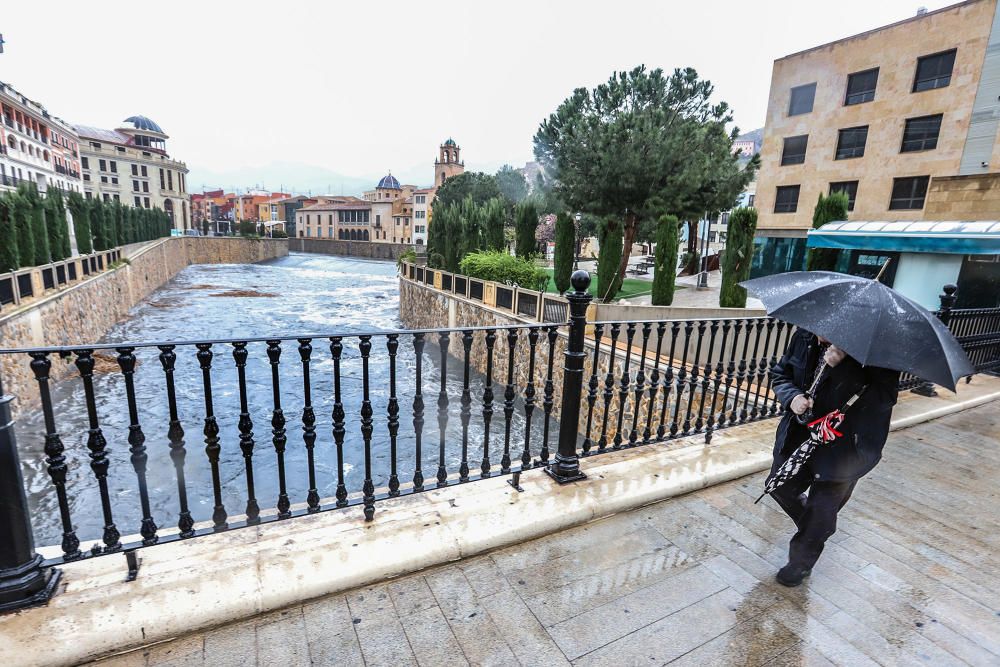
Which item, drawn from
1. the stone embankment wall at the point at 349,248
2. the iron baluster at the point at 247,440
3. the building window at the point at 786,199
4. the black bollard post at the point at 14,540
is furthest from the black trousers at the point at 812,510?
the stone embankment wall at the point at 349,248

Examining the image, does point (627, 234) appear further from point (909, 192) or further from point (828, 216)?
point (909, 192)

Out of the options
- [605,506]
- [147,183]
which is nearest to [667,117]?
[605,506]

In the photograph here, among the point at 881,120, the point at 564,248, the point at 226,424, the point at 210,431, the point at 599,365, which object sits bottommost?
the point at 226,424

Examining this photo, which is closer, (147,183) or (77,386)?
(77,386)

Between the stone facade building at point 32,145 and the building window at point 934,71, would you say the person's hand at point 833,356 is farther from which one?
the stone facade building at point 32,145

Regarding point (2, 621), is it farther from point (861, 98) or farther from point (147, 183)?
point (147, 183)

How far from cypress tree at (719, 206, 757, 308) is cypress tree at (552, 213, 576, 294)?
651cm

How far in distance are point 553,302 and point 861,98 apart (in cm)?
2033

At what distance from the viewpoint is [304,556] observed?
2.38 m

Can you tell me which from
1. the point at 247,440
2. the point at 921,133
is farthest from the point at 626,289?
the point at 247,440

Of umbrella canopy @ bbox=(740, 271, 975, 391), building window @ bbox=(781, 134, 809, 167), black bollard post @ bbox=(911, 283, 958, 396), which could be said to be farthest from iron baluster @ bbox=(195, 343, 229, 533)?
building window @ bbox=(781, 134, 809, 167)

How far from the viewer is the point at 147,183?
67375mm

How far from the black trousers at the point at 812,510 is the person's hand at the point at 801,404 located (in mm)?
315

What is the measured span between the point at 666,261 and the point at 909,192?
43.4 ft
